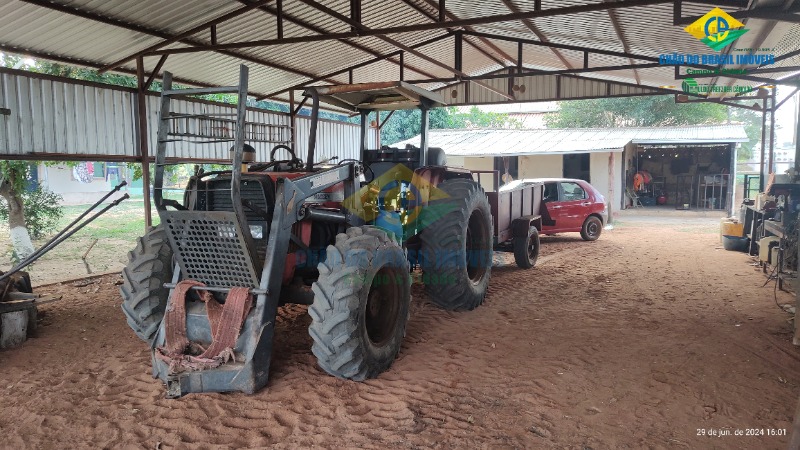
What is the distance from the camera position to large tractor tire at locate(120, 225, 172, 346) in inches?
172

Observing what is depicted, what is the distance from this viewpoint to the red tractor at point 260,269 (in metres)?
3.85

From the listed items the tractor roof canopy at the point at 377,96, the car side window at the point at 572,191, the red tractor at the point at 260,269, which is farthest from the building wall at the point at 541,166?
the red tractor at the point at 260,269

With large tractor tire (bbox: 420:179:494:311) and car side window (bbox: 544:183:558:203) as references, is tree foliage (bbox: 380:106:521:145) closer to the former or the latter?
car side window (bbox: 544:183:558:203)

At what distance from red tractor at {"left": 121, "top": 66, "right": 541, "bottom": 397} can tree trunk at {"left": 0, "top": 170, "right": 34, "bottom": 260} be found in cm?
699

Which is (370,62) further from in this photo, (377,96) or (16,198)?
(16,198)

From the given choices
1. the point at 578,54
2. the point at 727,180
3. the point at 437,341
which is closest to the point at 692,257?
the point at 578,54

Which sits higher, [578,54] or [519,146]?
[578,54]

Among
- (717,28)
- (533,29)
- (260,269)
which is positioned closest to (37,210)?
(260,269)

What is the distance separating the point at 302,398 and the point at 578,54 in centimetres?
1071

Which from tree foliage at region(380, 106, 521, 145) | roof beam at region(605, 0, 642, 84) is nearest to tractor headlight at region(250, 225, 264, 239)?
roof beam at region(605, 0, 642, 84)

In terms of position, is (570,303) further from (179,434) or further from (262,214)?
(179,434)

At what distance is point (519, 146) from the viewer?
19297mm

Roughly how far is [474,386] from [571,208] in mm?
9012

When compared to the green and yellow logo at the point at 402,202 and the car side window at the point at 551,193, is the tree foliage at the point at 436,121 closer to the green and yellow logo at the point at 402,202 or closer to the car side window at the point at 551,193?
the car side window at the point at 551,193
